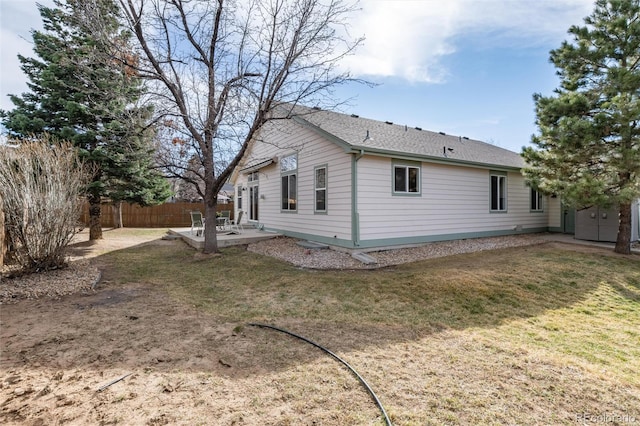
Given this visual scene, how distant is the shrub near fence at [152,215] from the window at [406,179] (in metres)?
16.4

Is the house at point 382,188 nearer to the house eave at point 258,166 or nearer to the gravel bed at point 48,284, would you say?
the house eave at point 258,166

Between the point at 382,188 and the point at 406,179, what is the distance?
1030mm

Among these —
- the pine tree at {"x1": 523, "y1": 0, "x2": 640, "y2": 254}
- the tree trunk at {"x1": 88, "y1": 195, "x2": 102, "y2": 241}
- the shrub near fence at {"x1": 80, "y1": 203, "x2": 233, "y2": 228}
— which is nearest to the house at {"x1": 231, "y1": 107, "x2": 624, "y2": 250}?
the pine tree at {"x1": 523, "y1": 0, "x2": 640, "y2": 254}

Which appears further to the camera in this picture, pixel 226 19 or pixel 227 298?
pixel 226 19

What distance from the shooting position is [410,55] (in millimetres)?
10039

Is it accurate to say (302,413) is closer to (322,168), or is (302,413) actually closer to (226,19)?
(322,168)

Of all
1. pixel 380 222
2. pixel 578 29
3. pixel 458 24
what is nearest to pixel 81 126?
pixel 380 222

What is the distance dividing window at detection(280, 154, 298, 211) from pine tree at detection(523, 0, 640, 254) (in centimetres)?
764

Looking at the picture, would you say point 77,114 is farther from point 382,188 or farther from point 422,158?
point 422,158

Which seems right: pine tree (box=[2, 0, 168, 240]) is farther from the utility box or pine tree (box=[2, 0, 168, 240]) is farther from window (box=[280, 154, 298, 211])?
the utility box

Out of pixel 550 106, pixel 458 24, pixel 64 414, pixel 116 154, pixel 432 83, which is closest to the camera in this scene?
pixel 64 414

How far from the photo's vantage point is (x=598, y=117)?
25.3 ft

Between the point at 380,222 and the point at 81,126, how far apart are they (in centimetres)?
1148

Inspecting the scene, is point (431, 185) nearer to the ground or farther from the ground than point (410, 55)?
nearer to the ground
